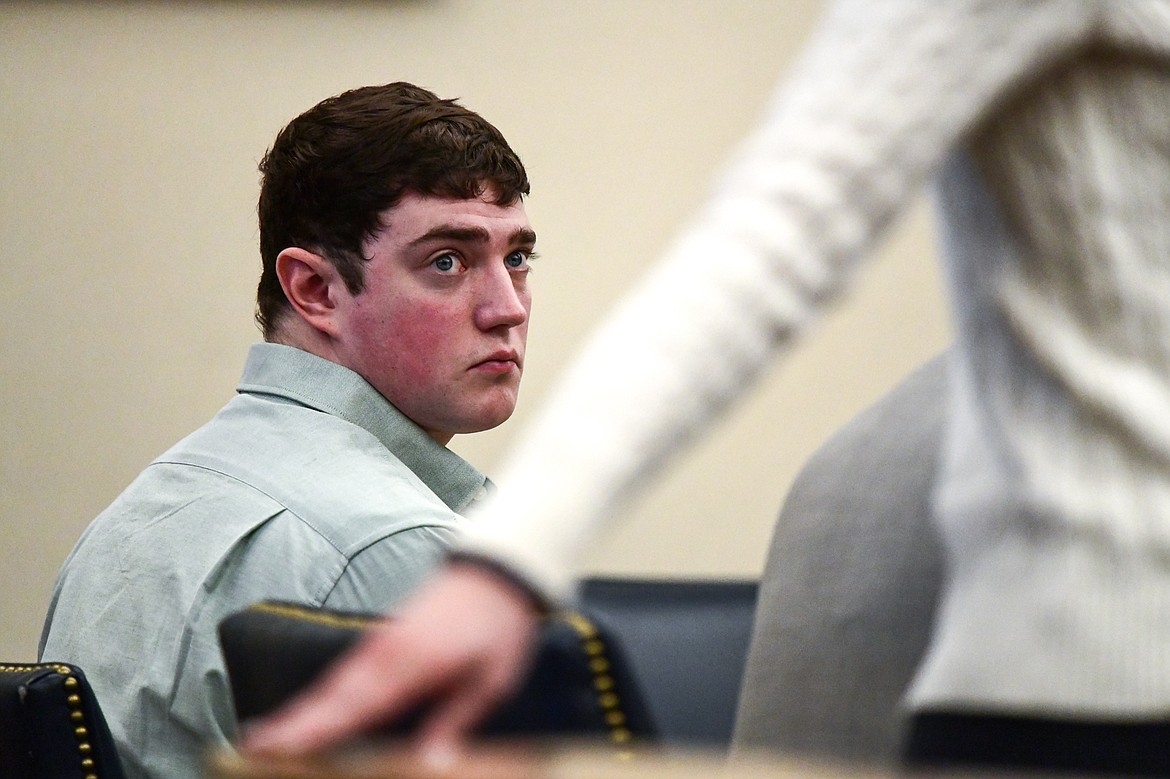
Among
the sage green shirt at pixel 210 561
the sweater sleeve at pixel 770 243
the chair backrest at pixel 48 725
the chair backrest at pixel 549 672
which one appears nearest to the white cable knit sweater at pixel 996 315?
the sweater sleeve at pixel 770 243

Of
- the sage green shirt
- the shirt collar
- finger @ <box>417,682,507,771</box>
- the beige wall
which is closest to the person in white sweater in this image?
finger @ <box>417,682,507,771</box>

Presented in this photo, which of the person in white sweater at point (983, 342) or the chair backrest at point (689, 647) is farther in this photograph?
the chair backrest at point (689, 647)

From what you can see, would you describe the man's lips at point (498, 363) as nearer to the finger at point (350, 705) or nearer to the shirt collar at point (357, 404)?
the shirt collar at point (357, 404)


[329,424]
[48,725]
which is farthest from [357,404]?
[48,725]

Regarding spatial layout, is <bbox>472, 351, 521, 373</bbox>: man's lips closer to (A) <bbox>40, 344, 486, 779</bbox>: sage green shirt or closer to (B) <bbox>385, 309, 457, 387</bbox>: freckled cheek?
(B) <bbox>385, 309, 457, 387</bbox>: freckled cheek

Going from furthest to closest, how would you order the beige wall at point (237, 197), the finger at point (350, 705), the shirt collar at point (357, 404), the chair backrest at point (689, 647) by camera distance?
the beige wall at point (237, 197)
the chair backrest at point (689, 647)
the shirt collar at point (357, 404)
the finger at point (350, 705)

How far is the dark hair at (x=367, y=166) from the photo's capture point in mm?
1364

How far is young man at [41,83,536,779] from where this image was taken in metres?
1.04

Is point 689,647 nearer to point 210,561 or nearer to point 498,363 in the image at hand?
point 498,363

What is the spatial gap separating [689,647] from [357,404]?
616mm

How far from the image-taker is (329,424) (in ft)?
4.11

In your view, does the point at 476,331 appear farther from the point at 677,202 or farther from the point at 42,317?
the point at 42,317

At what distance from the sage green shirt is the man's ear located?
0.69 ft

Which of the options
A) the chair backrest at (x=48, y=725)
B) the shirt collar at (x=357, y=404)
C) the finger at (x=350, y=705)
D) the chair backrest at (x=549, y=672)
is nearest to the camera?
the finger at (x=350, y=705)
